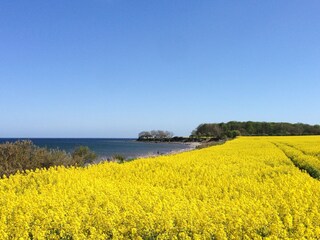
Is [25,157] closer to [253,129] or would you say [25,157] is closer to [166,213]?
[166,213]

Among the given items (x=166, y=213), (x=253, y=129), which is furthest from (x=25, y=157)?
(x=253, y=129)

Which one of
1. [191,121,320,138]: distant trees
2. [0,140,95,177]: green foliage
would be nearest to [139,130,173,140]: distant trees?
[191,121,320,138]: distant trees

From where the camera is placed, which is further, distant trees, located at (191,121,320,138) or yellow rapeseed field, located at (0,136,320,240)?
distant trees, located at (191,121,320,138)

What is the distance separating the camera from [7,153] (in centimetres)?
1602

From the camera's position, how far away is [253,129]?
442 ft

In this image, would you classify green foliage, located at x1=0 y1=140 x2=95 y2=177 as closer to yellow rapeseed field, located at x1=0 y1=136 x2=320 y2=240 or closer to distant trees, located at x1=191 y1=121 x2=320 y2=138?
yellow rapeseed field, located at x1=0 y1=136 x2=320 y2=240

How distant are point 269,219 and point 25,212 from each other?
3.60 m

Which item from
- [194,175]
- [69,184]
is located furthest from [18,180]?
[194,175]

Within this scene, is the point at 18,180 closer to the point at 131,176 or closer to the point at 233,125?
the point at 131,176


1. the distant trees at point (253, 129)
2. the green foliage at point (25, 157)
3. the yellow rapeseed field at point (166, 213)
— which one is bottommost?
the yellow rapeseed field at point (166, 213)

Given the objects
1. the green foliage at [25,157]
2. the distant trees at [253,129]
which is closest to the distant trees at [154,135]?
the distant trees at [253,129]

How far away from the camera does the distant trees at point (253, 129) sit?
379 feet

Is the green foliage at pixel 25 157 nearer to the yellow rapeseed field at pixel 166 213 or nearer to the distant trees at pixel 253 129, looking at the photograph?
the yellow rapeseed field at pixel 166 213

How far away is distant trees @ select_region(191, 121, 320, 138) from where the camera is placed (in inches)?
4552
